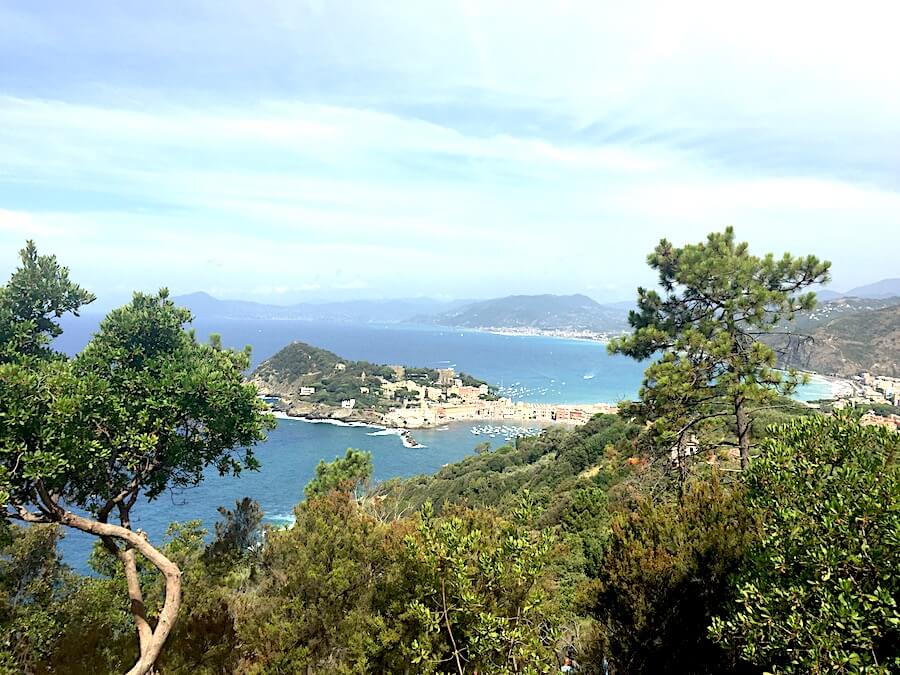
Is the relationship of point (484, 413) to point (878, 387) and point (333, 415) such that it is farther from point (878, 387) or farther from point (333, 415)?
point (878, 387)

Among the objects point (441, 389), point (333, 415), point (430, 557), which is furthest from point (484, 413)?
point (430, 557)

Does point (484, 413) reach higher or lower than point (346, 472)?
lower

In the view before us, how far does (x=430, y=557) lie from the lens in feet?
15.0

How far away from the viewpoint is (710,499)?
19.9 ft

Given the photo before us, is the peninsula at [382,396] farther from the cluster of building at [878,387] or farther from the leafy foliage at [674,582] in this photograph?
the leafy foliage at [674,582]

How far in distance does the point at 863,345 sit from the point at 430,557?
122 metres

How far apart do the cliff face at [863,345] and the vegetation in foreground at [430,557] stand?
10307 centimetres

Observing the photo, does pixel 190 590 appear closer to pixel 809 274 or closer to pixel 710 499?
pixel 710 499

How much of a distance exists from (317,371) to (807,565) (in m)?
101

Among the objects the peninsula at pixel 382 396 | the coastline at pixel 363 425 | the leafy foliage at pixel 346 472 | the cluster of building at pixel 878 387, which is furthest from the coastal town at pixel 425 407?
the leafy foliage at pixel 346 472

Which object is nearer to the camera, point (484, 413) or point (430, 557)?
point (430, 557)

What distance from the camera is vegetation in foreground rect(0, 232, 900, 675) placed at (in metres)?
3.26

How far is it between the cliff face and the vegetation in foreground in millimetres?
103074

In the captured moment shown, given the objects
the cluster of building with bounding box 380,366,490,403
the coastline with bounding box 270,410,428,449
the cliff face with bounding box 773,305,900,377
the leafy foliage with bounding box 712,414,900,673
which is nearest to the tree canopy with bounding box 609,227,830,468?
the leafy foliage with bounding box 712,414,900,673
